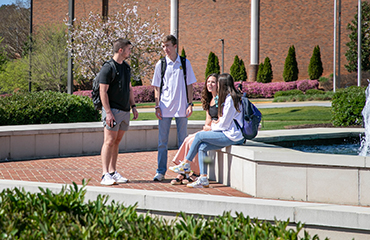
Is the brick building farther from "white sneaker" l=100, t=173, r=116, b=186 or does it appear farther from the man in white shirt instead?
"white sneaker" l=100, t=173, r=116, b=186

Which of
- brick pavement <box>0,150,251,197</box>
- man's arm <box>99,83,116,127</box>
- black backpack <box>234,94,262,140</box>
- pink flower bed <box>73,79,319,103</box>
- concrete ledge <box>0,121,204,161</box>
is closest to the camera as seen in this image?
man's arm <box>99,83,116,127</box>

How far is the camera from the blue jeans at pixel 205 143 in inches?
223

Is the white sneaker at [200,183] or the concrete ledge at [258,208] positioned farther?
the white sneaker at [200,183]

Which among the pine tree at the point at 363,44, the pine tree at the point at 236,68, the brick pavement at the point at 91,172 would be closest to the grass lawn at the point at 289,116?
the brick pavement at the point at 91,172

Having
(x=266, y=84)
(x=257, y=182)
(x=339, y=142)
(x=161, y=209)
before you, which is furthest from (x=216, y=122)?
(x=266, y=84)

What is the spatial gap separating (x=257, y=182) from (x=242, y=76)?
1309 inches

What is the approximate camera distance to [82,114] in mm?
11211

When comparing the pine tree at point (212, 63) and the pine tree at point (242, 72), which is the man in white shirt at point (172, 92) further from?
the pine tree at point (212, 63)

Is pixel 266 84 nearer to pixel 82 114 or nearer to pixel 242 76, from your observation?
pixel 242 76

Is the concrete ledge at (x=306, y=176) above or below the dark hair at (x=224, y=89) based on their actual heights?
below

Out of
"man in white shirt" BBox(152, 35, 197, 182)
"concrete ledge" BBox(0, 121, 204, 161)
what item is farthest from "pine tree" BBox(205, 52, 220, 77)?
"man in white shirt" BBox(152, 35, 197, 182)

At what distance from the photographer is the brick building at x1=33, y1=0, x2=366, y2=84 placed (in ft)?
122

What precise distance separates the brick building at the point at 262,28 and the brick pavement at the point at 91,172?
30224 mm

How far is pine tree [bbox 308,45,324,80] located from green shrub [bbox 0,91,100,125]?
28348 mm
